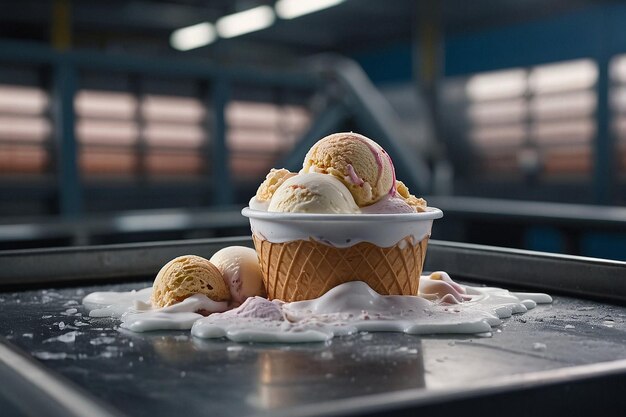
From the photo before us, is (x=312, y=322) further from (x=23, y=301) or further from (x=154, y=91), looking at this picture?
(x=154, y=91)

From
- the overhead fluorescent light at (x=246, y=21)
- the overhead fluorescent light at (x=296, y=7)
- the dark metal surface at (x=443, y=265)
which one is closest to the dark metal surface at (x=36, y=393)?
the dark metal surface at (x=443, y=265)

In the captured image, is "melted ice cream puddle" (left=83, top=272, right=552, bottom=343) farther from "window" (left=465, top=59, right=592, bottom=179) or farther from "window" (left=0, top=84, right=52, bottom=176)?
"window" (left=465, top=59, right=592, bottom=179)

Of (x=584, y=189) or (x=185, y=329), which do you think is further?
(x=584, y=189)

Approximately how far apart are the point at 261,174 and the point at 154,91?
90cm

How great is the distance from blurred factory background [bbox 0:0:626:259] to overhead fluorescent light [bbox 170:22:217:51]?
8cm

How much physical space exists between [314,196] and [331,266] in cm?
11

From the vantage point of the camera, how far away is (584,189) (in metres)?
8.57

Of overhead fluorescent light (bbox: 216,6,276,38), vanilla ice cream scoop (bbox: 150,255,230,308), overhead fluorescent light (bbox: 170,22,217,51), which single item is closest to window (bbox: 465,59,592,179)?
overhead fluorescent light (bbox: 216,6,276,38)

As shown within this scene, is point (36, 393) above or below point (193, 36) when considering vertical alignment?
below

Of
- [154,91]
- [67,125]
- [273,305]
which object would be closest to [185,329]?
[273,305]

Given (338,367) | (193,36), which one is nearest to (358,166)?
(338,367)

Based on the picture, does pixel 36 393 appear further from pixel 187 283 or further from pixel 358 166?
pixel 358 166

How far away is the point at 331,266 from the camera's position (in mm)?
1184

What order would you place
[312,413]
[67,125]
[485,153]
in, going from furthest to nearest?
[485,153], [67,125], [312,413]
